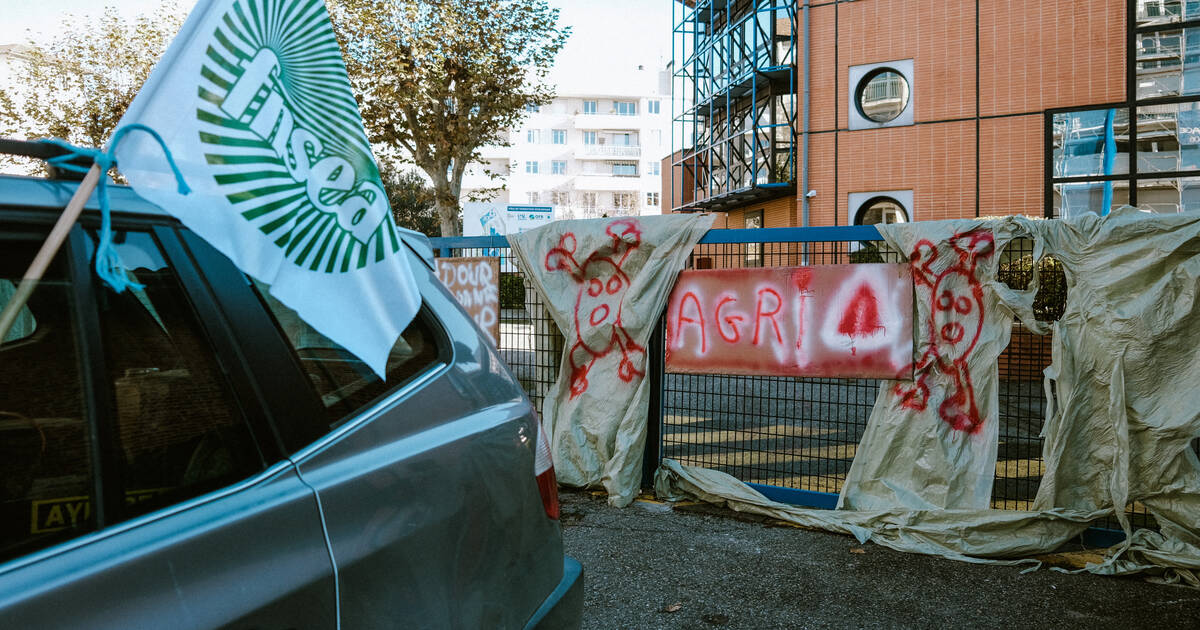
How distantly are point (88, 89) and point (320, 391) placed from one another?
26.0 m

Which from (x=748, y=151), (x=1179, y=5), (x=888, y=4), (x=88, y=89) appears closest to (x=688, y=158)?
(x=748, y=151)

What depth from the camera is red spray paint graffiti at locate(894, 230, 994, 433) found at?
4148mm

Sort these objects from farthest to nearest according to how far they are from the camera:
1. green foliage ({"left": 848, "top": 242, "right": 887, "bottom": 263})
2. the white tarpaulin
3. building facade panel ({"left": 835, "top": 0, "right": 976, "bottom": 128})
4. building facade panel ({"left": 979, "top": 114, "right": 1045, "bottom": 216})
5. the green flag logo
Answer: building facade panel ({"left": 835, "top": 0, "right": 976, "bottom": 128}), building facade panel ({"left": 979, "top": 114, "right": 1045, "bottom": 216}), green foliage ({"left": 848, "top": 242, "right": 887, "bottom": 263}), the white tarpaulin, the green flag logo

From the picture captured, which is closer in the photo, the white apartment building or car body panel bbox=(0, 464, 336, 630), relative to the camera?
car body panel bbox=(0, 464, 336, 630)

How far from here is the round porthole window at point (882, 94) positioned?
17.3 meters

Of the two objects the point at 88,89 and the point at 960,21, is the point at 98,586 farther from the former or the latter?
the point at 88,89

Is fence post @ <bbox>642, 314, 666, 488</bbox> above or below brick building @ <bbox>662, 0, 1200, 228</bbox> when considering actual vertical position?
below

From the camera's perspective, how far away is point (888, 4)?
17141mm

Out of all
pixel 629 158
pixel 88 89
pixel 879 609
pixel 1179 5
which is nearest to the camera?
pixel 879 609

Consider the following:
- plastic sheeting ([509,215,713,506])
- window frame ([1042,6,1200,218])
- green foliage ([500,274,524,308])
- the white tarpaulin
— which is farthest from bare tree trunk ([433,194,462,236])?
the white tarpaulin

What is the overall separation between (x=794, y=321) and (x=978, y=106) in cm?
1448

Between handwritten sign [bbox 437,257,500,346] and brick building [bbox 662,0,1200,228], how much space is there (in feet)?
45.3

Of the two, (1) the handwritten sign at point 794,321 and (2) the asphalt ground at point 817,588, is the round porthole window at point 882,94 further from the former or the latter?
(2) the asphalt ground at point 817,588

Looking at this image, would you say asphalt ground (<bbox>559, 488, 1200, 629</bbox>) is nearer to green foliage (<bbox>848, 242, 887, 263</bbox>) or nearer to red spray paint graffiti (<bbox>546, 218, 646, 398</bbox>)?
red spray paint graffiti (<bbox>546, 218, 646, 398</bbox>)
